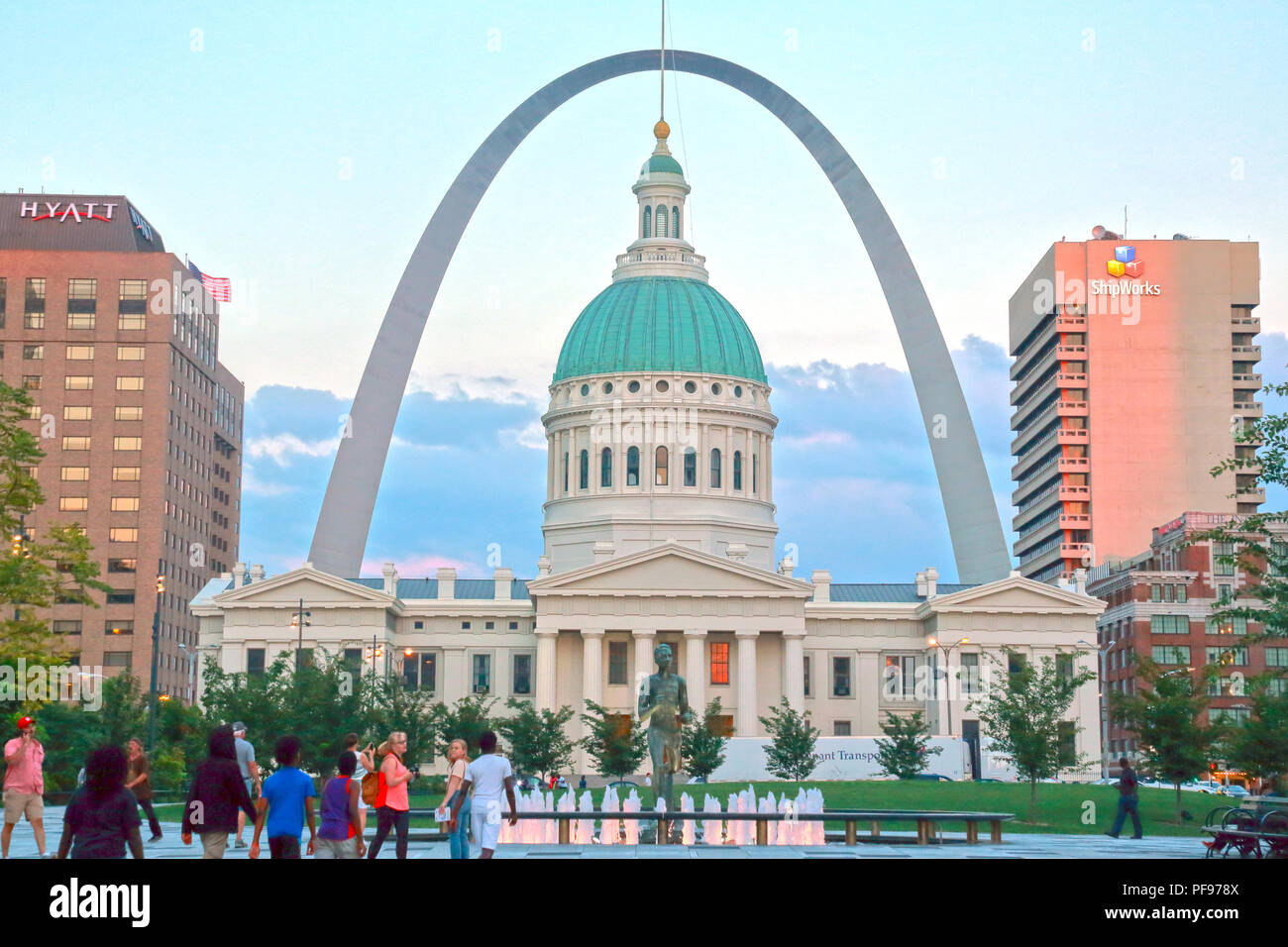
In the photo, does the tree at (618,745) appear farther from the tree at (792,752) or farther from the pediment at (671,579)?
the pediment at (671,579)

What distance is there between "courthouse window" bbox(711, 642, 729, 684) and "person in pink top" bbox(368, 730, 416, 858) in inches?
3273

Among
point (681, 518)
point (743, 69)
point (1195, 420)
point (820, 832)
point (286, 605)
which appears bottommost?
point (820, 832)

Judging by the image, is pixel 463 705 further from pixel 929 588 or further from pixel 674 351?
pixel 674 351

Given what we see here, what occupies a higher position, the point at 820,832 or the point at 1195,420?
the point at 1195,420

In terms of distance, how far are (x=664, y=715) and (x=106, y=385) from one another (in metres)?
124

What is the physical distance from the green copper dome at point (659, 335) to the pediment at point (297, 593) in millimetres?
32553

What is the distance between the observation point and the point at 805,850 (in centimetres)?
3550

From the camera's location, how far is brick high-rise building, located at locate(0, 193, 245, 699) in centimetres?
14800

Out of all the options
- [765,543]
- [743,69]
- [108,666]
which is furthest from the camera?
[108,666]

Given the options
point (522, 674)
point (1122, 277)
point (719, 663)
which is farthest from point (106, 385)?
point (1122, 277)

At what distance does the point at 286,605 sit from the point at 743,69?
43.9 metres
